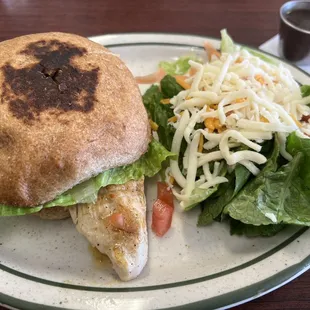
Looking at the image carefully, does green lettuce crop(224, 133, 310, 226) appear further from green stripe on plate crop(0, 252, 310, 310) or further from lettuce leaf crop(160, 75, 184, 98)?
lettuce leaf crop(160, 75, 184, 98)

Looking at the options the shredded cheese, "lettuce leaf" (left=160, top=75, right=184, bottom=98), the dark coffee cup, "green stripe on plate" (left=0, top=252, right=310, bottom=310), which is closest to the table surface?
the dark coffee cup

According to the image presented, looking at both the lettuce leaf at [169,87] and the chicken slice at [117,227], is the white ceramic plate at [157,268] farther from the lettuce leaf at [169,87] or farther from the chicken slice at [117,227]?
the lettuce leaf at [169,87]

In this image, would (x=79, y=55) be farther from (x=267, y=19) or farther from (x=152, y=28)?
(x=267, y=19)

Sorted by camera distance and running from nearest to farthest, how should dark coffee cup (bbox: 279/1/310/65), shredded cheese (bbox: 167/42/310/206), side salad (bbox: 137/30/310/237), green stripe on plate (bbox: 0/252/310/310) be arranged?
green stripe on plate (bbox: 0/252/310/310), side salad (bbox: 137/30/310/237), shredded cheese (bbox: 167/42/310/206), dark coffee cup (bbox: 279/1/310/65)

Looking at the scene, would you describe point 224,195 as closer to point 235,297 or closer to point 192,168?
point 192,168

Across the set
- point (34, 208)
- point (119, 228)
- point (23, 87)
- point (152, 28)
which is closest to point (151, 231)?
point (119, 228)

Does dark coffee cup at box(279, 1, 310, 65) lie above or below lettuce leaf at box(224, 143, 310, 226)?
above
